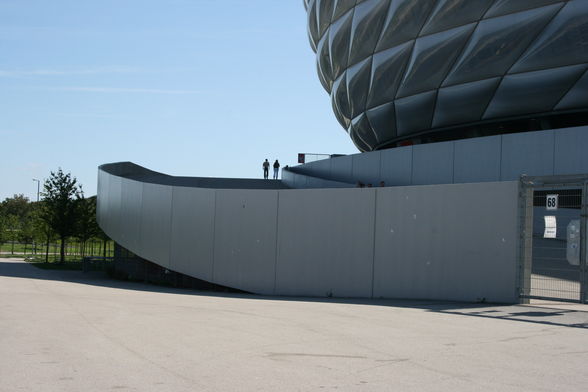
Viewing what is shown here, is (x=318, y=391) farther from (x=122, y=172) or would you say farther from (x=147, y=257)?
(x=122, y=172)

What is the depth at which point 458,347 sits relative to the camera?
761 centimetres

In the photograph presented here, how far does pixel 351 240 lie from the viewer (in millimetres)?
16000

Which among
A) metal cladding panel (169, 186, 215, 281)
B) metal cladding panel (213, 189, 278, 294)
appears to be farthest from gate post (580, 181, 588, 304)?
metal cladding panel (169, 186, 215, 281)

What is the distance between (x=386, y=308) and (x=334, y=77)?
61.7 feet

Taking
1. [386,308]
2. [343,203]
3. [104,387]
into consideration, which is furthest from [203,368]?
[343,203]

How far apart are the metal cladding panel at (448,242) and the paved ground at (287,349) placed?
191 centimetres

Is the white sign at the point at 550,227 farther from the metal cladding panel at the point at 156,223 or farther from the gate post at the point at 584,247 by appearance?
the metal cladding panel at the point at 156,223

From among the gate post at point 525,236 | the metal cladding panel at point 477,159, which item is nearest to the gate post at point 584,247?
the gate post at point 525,236

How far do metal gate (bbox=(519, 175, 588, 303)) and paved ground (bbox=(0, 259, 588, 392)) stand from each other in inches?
39.3

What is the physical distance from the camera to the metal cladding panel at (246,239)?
57.4ft

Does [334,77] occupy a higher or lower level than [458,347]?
higher

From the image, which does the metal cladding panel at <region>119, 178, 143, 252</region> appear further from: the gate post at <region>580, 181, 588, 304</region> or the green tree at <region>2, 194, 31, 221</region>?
the green tree at <region>2, 194, 31, 221</region>

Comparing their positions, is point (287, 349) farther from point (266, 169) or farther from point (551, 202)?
point (266, 169)

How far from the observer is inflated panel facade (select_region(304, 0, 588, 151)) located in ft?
62.8
